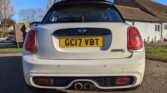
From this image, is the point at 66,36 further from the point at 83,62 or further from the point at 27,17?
the point at 27,17

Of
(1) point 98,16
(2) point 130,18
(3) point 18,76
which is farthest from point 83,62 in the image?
(2) point 130,18

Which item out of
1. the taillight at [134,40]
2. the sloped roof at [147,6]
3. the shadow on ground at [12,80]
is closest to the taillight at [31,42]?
the shadow on ground at [12,80]

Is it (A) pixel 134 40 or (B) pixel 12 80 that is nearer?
(A) pixel 134 40

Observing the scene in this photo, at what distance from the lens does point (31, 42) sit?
4.87 m

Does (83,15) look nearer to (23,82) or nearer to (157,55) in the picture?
(23,82)

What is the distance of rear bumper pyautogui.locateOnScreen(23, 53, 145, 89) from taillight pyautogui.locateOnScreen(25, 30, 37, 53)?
178mm

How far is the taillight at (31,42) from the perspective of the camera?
483cm

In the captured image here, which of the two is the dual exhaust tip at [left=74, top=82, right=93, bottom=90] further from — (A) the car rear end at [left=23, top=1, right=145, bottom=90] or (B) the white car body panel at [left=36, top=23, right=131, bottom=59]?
(B) the white car body panel at [left=36, top=23, right=131, bottom=59]

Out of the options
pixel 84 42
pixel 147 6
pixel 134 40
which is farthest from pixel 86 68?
pixel 147 6

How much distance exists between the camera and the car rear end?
465 cm

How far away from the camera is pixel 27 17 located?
8356 cm

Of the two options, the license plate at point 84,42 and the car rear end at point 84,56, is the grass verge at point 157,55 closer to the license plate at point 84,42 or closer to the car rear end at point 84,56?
the car rear end at point 84,56

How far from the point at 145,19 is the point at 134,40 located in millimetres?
42597

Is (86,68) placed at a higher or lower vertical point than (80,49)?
lower
